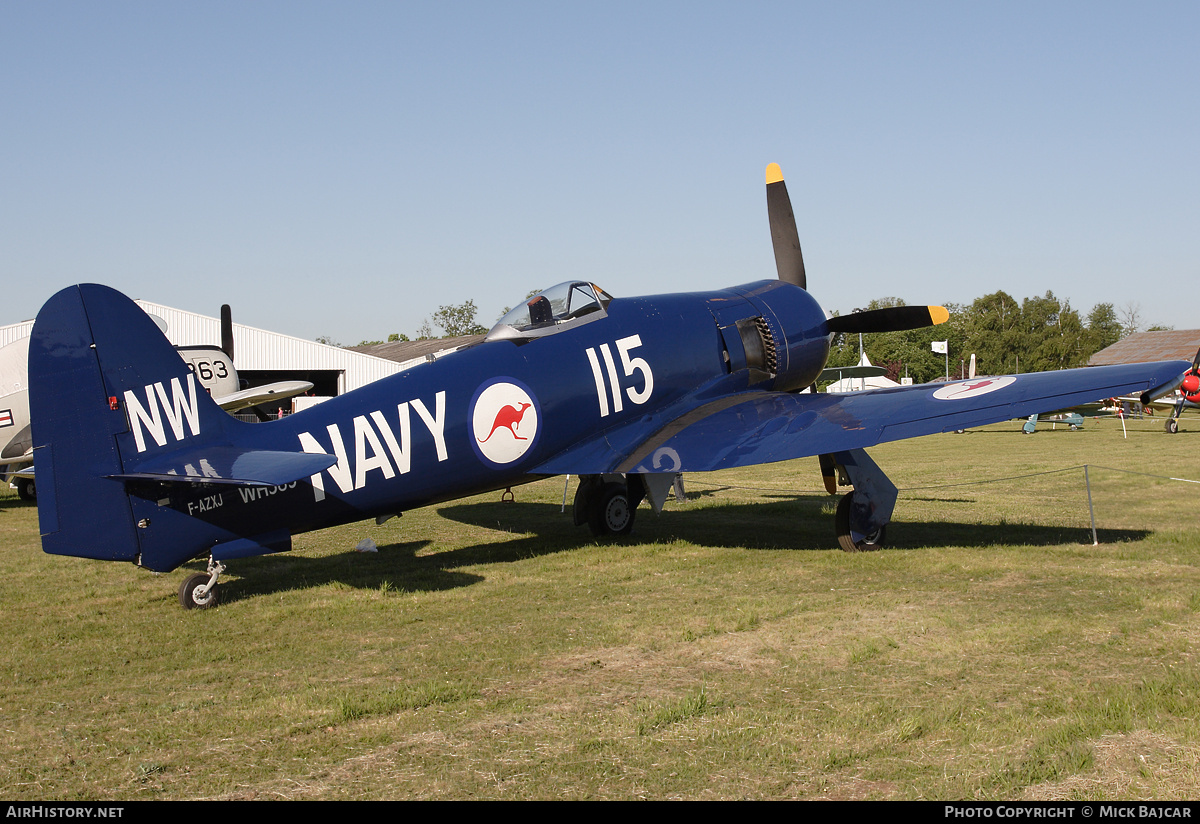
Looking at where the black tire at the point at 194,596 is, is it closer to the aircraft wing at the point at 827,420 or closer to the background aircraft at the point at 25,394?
the aircraft wing at the point at 827,420

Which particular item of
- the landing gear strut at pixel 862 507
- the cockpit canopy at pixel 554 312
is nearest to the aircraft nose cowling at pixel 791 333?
the landing gear strut at pixel 862 507

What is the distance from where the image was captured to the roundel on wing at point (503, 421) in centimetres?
852

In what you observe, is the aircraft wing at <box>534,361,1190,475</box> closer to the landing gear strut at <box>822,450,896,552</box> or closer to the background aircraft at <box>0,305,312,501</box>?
the landing gear strut at <box>822,450,896,552</box>

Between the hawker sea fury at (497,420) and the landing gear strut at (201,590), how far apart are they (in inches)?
0.8

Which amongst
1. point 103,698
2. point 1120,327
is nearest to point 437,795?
point 103,698

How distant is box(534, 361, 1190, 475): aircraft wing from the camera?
8336 mm

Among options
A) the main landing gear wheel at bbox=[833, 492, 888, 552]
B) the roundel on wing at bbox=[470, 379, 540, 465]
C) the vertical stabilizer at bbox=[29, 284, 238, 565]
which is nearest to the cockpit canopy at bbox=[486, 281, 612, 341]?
the roundel on wing at bbox=[470, 379, 540, 465]

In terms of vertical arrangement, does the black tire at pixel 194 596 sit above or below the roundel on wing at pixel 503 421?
below

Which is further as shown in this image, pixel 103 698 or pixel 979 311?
pixel 979 311

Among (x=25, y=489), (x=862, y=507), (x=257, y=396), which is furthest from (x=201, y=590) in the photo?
(x=25, y=489)

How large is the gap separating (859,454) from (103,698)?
22.8 feet

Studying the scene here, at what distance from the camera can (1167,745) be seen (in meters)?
3.96

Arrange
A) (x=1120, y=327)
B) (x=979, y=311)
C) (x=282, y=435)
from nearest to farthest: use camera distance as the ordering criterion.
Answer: (x=282, y=435)
(x=979, y=311)
(x=1120, y=327)
